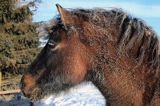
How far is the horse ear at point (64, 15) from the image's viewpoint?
4672 millimetres

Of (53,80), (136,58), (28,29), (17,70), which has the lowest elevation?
(17,70)

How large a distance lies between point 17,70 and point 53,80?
19513mm

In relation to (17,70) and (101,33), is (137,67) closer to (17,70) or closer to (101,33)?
(101,33)

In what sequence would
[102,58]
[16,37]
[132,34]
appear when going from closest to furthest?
[132,34] → [102,58] → [16,37]

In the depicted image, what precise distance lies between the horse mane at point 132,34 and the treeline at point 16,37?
1887 cm

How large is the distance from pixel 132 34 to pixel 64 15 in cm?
79

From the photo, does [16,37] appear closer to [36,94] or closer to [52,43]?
[36,94]

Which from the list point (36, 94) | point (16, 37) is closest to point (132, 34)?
point (36, 94)

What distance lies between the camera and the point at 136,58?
15.2 feet

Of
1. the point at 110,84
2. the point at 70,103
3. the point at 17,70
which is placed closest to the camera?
the point at 110,84

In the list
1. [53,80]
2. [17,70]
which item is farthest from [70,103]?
[17,70]

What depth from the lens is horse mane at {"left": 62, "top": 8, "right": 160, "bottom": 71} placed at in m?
4.56

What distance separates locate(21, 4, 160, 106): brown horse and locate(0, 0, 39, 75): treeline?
1872cm

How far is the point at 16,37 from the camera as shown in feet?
79.8
